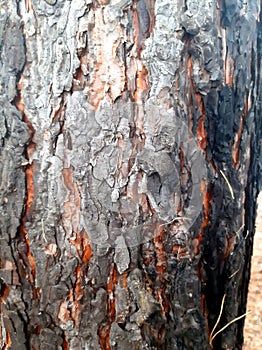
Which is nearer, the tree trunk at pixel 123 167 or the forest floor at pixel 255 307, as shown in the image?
the tree trunk at pixel 123 167

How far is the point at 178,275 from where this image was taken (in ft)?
3.49

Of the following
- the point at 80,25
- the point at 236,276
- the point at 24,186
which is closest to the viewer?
the point at 80,25

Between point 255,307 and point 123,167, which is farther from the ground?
point 123,167

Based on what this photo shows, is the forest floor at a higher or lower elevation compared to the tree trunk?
lower

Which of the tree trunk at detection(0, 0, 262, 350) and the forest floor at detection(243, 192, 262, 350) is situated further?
the forest floor at detection(243, 192, 262, 350)

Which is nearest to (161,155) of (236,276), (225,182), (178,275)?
(225,182)

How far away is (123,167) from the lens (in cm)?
98

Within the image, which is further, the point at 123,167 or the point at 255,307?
the point at 255,307

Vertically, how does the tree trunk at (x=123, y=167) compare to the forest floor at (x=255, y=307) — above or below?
above

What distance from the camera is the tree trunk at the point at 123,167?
93cm

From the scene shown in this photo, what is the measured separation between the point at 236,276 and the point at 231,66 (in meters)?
0.62

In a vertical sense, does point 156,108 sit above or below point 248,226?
above

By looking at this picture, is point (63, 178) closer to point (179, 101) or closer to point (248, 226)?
point (179, 101)

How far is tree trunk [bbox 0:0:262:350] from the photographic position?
3.05 feet
